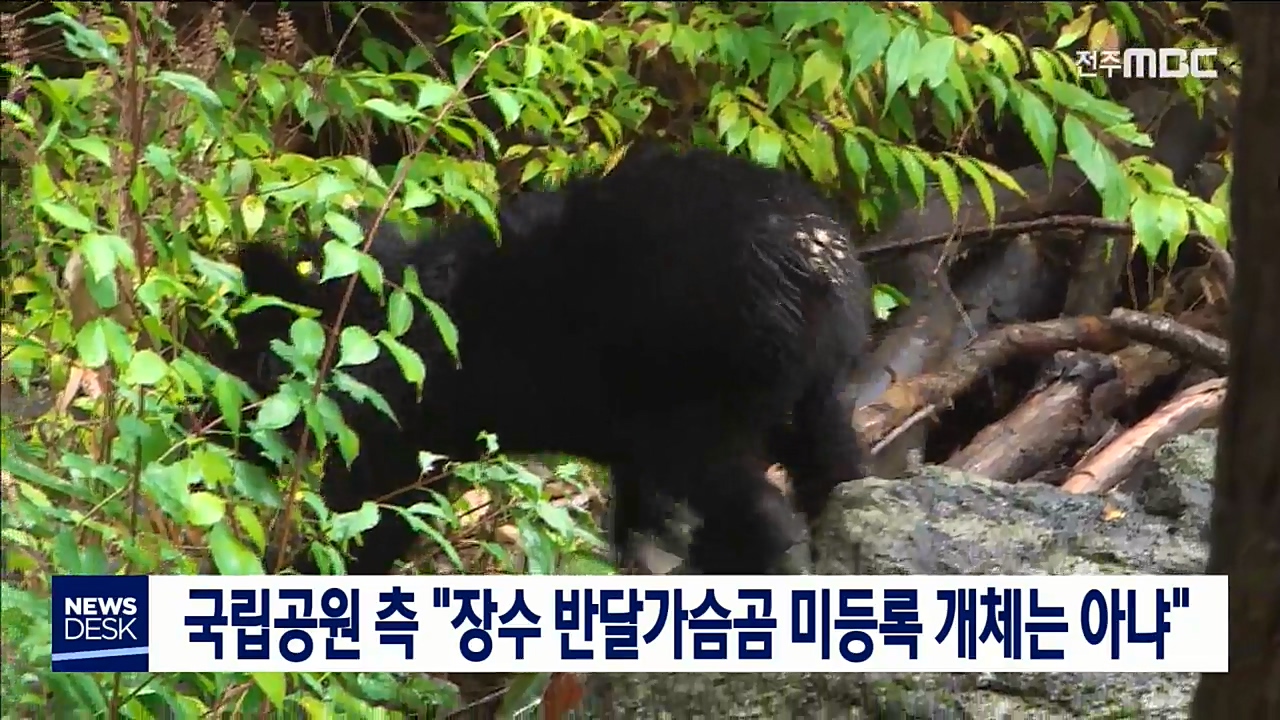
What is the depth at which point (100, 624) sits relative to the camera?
833mm

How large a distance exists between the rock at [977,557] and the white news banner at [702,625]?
0.03m

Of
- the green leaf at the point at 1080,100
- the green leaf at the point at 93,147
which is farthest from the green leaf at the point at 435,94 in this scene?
the green leaf at the point at 1080,100

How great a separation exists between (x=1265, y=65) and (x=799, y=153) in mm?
467

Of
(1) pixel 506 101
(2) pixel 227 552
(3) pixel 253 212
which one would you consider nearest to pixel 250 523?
(2) pixel 227 552

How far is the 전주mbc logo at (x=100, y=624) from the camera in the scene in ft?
2.60

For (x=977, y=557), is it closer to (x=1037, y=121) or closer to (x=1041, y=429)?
(x=1041, y=429)

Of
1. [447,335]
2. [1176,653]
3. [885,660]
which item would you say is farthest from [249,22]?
[1176,653]

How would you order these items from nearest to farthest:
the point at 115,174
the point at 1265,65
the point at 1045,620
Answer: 1. the point at 1265,65
2. the point at 115,174
3. the point at 1045,620

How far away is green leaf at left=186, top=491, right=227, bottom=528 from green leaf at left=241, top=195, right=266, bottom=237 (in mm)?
263

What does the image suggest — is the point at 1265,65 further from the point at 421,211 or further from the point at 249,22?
the point at 249,22

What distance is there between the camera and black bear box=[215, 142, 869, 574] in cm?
100

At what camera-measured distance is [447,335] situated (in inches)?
32.1

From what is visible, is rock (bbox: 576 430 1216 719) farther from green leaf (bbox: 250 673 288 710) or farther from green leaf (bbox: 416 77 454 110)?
green leaf (bbox: 416 77 454 110)

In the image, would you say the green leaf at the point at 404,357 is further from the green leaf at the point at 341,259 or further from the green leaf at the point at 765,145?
the green leaf at the point at 765,145
